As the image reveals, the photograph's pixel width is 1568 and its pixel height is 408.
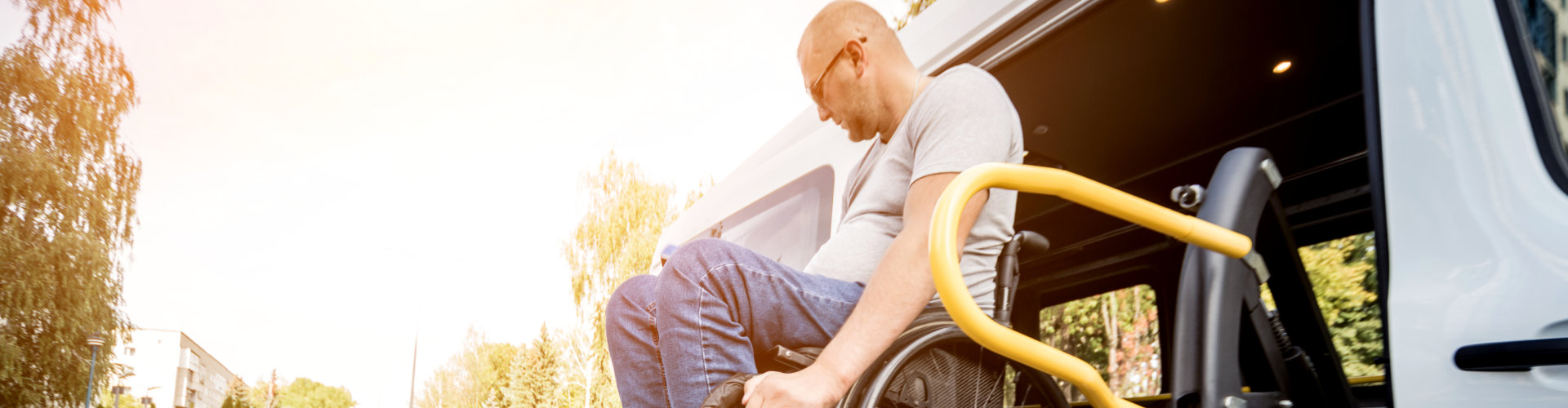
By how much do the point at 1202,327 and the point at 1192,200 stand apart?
205 millimetres

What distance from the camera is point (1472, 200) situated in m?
0.96

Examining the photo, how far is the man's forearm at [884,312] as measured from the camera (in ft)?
3.88

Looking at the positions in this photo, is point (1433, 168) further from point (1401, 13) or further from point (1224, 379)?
point (1224, 379)

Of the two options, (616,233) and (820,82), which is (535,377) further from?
(820,82)

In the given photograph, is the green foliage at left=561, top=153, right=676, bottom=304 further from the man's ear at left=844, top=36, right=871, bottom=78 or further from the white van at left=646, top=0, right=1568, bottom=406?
the man's ear at left=844, top=36, right=871, bottom=78

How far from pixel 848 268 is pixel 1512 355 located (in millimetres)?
864

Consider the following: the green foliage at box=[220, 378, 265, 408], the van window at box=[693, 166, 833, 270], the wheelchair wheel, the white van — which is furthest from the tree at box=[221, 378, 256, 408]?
the wheelchair wheel

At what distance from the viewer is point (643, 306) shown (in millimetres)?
1424

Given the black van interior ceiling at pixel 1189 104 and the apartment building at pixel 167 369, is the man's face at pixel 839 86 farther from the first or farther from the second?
the apartment building at pixel 167 369

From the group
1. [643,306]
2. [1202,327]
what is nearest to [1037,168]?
[1202,327]

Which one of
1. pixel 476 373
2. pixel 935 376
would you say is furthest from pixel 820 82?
pixel 476 373

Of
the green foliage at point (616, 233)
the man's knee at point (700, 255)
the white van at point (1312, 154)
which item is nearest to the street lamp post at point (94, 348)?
the green foliage at point (616, 233)

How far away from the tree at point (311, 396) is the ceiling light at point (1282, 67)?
78242 millimetres

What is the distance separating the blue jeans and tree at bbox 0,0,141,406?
1332 cm
